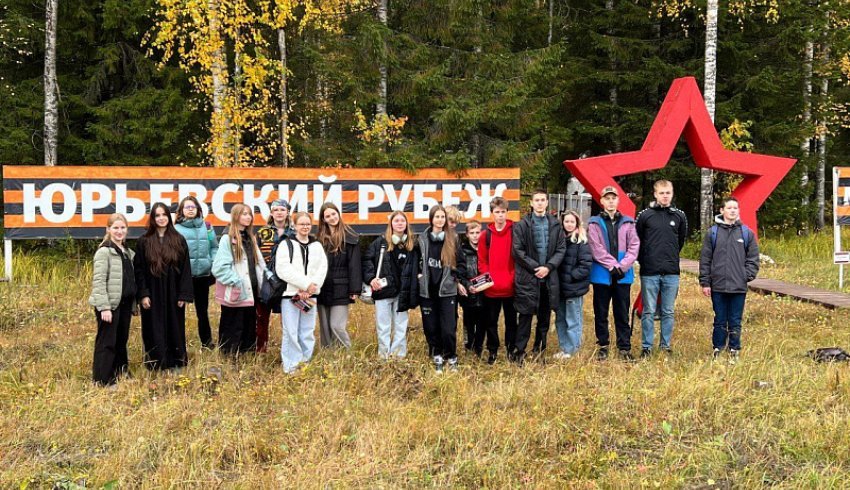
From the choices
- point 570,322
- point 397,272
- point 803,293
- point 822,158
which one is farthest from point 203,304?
point 822,158

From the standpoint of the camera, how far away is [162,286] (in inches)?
244

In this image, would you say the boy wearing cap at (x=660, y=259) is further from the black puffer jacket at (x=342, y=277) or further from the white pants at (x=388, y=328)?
the black puffer jacket at (x=342, y=277)

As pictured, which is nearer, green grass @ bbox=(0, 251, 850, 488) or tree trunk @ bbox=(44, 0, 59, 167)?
green grass @ bbox=(0, 251, 850, 488)

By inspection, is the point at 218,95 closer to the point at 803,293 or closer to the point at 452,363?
the point at 452,363

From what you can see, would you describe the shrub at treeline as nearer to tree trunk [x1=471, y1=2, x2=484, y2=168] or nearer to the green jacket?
tree trunk [x1=471, y1=2, x2=484, y2=168]

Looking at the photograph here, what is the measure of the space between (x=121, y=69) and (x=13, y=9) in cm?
235

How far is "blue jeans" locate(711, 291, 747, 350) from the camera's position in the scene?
6762 mm

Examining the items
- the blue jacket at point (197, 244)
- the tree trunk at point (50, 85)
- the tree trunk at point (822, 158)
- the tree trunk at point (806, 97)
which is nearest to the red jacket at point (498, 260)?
the blue jacket at point (197, 244)

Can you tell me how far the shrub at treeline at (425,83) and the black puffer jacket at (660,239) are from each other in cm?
513

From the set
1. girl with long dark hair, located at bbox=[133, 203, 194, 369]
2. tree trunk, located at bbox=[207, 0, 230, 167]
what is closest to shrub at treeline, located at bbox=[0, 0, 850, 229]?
tree trunk, located at bbox=[207, 0, 230, 167]

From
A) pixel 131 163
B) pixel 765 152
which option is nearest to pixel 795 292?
pixel 765 152

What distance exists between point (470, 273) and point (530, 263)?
0.67m

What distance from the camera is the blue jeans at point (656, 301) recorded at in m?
6.88

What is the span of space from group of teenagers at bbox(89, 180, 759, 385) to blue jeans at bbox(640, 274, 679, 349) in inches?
0.5
